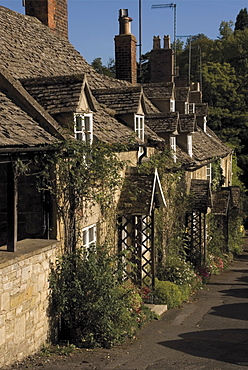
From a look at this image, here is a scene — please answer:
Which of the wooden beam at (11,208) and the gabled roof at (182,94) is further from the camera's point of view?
the gabled roof at (182,94)

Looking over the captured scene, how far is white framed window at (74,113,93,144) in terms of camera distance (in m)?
12.5

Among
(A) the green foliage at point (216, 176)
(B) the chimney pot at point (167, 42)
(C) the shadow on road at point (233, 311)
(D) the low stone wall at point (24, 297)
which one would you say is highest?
(B) the chimney pot at point (167, 42)

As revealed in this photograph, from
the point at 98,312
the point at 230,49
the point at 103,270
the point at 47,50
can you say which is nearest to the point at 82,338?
the point at 98,312

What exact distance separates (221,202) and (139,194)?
13.7 m

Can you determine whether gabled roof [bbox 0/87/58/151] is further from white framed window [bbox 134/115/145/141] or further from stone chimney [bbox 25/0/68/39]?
stone chimney [bbox 25/0/68/39]

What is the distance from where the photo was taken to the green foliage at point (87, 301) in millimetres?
11430

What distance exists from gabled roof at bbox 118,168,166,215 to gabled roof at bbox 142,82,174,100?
32.0 feet

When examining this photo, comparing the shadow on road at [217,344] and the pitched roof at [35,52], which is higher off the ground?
the pitched roof at [35,52]

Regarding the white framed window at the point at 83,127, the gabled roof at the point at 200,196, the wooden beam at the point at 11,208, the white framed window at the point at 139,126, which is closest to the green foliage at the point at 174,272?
the gabled roof at the point at 200,196

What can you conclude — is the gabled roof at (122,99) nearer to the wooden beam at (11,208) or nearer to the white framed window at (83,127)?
the white framed window at (83,127)

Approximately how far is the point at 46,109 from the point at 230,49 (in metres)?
49.3

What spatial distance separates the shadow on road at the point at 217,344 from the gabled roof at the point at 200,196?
8736 millimetres

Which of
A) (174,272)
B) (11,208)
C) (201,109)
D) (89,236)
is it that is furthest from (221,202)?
(11,208)

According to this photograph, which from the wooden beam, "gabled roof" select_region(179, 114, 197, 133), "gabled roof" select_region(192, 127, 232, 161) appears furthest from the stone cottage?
"gabled roof" select_region(192, 127, 232, 161)
